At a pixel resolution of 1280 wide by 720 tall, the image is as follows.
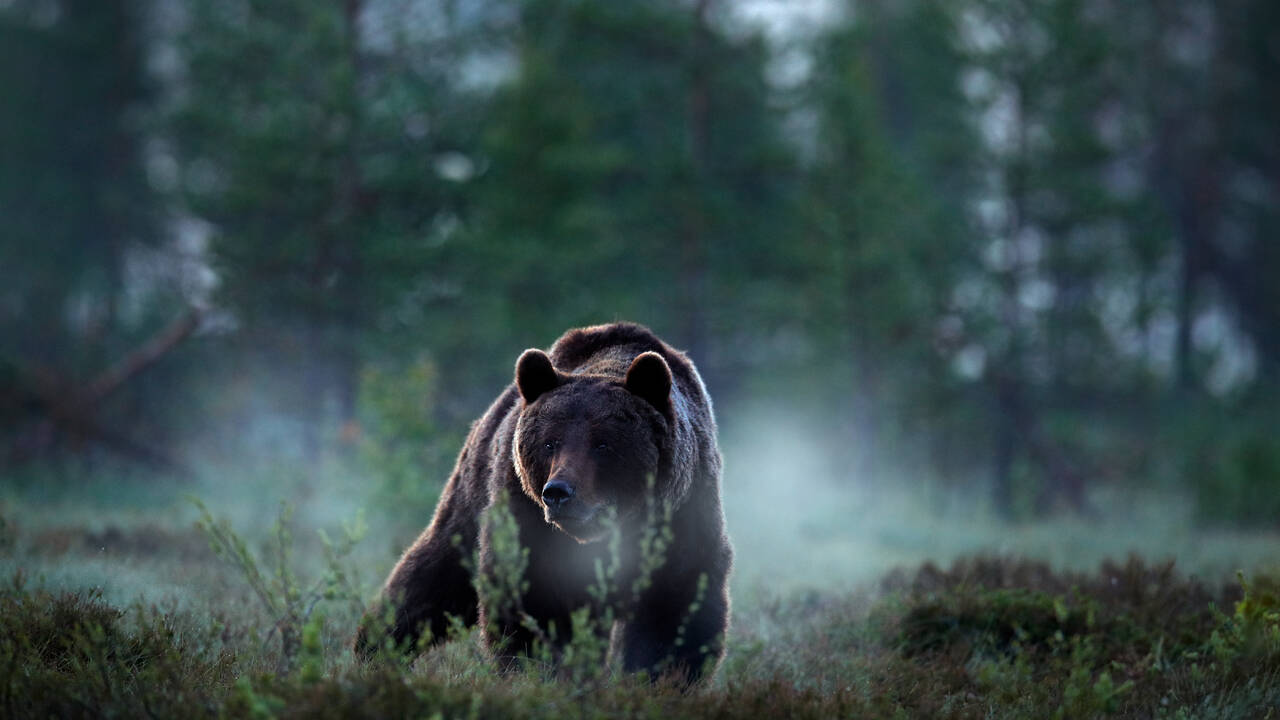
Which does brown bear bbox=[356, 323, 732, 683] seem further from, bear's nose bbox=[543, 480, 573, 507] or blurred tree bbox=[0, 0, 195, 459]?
blurred tree bbox=[0, 0, 195, 459]

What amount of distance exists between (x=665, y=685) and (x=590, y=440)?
1.16 metres

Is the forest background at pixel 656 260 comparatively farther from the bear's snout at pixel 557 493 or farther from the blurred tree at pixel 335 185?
the bear's snout at pixel 557 493

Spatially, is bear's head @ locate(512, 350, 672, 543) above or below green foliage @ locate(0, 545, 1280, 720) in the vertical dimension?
above

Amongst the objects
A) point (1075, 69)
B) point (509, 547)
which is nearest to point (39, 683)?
point (509, 547)

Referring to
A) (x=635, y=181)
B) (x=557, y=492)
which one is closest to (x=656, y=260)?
(x=635, y=181)

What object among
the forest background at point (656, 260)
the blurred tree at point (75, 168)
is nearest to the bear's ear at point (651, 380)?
the forest background at point (656, 260)

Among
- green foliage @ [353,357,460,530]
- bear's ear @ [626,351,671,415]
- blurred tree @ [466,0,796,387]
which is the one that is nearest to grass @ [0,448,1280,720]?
green foliage @ [353,357,460,530]

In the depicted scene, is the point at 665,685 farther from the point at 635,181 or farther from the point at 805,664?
the point at 635,181

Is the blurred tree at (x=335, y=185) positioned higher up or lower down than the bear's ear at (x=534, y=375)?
higher up

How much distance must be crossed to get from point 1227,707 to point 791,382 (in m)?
21.8

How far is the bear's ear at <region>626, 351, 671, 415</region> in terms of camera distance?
17.1 feet

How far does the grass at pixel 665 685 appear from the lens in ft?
14.8

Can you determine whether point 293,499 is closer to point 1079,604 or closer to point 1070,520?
point 1079,604

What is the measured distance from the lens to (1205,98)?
30969mm
